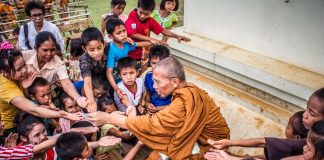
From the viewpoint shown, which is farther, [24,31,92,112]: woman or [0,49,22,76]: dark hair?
[24,31,92,112]: woman

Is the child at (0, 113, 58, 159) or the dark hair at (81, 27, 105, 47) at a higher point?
the dark hair at (81, 27, 105, 47)

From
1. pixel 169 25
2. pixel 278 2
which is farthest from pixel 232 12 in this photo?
pixel 169 25

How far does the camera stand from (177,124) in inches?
109

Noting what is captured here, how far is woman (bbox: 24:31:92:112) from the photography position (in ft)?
12.4

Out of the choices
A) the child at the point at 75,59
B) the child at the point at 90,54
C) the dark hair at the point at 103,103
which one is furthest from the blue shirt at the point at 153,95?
the child at the point at 75,59

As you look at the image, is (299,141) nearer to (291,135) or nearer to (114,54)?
(291,135)

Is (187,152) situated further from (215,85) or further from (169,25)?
(169,25)

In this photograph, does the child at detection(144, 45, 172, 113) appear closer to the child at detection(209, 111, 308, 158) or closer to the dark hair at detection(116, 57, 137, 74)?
the dark hair at detection(116, 57, 137, 74)

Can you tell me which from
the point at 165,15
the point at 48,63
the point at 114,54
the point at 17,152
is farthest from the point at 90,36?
the point at 165,15

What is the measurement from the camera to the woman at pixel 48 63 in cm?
377

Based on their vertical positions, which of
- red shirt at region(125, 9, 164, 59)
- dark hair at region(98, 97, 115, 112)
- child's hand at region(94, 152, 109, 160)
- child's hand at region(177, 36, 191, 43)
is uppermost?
red shirt at region(125, 9, 164, 59)

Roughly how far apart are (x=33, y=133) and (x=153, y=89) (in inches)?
62.9

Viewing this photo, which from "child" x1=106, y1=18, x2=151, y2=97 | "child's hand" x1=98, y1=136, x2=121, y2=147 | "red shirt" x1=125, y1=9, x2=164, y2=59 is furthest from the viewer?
"red shirt" x1=125, y1=9, x2=164, y2=59

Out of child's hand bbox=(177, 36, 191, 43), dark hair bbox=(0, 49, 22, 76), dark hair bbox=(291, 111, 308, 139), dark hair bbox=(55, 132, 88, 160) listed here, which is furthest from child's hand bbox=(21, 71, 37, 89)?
dark hair bbox=(291, 111, 308, 139)
